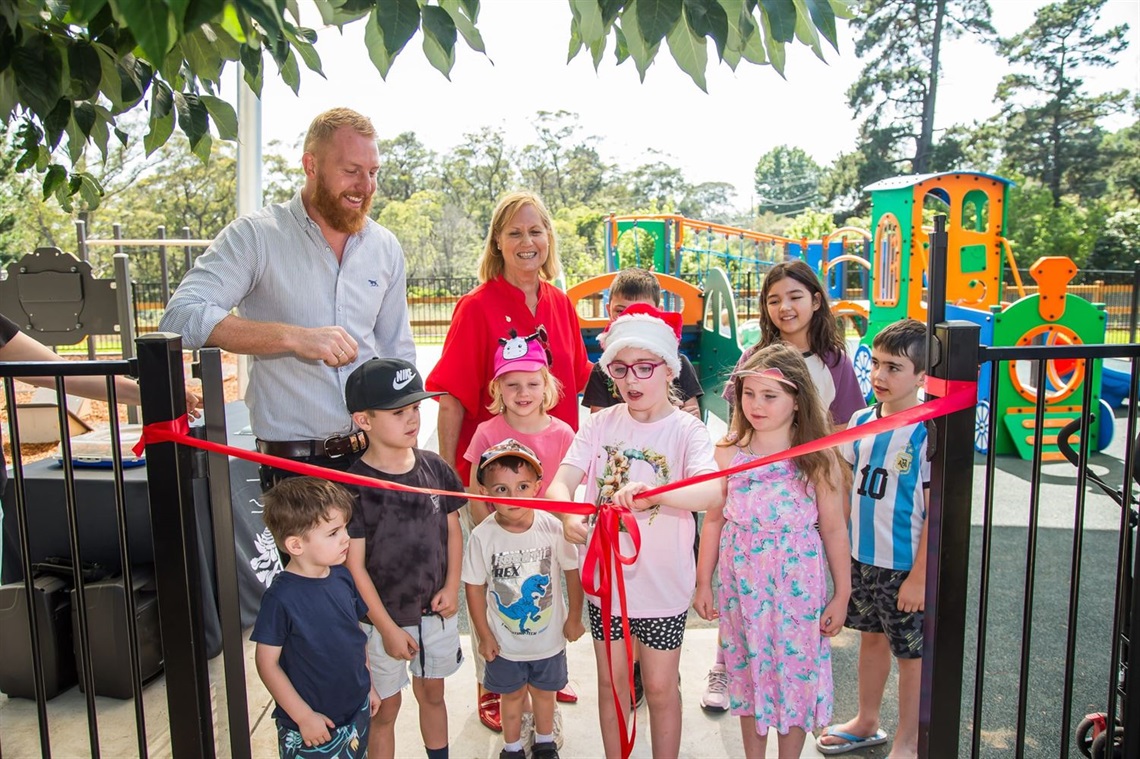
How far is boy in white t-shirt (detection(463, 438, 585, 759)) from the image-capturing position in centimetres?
264

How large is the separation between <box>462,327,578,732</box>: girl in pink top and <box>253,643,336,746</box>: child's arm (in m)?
0.66

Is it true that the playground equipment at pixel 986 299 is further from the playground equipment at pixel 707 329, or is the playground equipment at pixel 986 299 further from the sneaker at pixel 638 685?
the sneaker at pixel 638 685

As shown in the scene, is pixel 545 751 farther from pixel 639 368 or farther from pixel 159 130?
pixel 159 130

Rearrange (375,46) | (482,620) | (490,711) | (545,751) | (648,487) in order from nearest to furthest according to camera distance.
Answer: (375,46) → (648,487) → (482,620) → (545,751) → (490,711)

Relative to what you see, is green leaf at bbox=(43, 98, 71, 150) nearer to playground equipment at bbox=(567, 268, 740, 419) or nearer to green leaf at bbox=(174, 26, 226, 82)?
green leaf at bbox=(174, 26, 226, 82)

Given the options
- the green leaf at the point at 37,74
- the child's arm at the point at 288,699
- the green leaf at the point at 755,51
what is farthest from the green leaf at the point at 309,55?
the child's arm at the point at 288,699

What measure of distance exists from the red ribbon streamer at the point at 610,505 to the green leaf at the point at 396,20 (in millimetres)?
1114

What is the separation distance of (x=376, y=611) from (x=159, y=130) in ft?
4.88

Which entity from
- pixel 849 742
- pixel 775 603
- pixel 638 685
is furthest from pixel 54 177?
pixel 849 742

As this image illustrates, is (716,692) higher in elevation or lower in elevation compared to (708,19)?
lower

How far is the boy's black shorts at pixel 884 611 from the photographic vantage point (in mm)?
2752

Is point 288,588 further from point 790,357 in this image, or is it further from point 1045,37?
point 1045,37

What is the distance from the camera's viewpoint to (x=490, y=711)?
3.19 meters

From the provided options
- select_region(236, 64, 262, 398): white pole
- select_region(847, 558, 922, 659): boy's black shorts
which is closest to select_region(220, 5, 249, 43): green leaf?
select_region(847, 558, 922, 659): boy's black shorts
